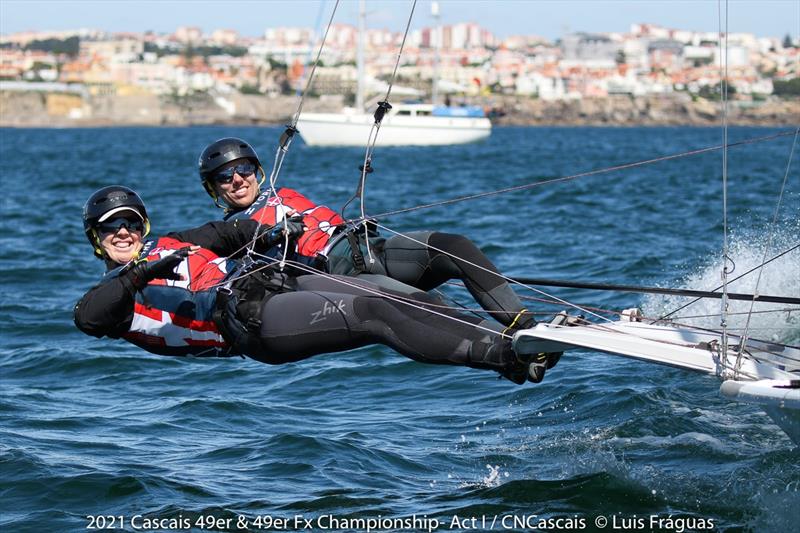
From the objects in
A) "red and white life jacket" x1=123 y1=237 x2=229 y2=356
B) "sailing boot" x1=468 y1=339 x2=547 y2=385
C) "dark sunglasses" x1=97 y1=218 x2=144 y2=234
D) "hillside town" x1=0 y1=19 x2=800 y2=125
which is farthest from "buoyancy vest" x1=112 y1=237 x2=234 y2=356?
"hillside town" x1=0 y1=19 x2=800 y2=125

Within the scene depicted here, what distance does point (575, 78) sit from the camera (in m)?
123

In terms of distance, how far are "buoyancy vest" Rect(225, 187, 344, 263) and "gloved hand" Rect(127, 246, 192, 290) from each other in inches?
30.1

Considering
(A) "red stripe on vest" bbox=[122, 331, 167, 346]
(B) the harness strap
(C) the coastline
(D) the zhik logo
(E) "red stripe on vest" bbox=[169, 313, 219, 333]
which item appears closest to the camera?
(D) the zhik logo

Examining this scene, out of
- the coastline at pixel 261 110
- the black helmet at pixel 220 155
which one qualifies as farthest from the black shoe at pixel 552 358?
the coastline at pixel 261 110

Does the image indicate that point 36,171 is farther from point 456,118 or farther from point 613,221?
point 456,118

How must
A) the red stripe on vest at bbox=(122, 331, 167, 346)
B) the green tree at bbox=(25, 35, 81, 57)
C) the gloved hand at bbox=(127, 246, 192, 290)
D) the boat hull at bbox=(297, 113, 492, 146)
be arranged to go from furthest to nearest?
1. the green tree at bbox=(25, 35, 81, 57)
2. the boat hull at bbox=(297, 113, 492, 146)
3. the red stripe on vest at bbox=(122, 331, 167, 346)
4. the gloved hand at bbox=(127, 246, 192, 290)

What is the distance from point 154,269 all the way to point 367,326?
825 mm

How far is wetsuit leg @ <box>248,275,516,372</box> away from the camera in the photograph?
4453 millimetres

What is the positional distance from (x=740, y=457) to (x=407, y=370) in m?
2.71

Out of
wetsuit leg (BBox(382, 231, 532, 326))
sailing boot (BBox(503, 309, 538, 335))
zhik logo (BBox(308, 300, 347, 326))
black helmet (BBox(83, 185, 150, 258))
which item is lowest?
sailing boot (BBox(503, 309, 538, 335))

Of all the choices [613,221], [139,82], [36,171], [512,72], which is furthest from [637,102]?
[613,221]

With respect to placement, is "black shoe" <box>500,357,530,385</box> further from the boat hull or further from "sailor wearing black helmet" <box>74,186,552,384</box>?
the boat hull

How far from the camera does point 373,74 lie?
12850 cm

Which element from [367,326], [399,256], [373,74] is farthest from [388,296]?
[373,74]
